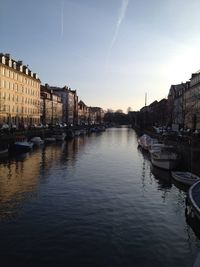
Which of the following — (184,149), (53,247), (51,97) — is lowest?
(53,247)

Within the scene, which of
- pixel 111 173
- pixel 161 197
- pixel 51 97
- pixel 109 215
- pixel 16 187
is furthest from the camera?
pixel 51 97

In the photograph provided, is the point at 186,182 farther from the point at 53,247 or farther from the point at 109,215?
the point at 53,247

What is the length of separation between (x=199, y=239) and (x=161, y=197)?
8.92 m

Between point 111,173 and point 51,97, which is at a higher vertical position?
point 51,97

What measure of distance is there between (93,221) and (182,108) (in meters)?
52.7

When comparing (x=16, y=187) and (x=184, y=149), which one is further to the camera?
(x=184, y=149)

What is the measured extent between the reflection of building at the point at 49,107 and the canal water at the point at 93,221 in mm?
95568

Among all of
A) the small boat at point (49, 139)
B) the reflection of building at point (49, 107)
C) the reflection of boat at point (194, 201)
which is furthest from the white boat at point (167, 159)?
the reflection of building at point (49, 107)

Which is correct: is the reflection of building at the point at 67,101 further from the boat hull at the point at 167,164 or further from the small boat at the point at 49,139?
the boat hull at the point at 167,164

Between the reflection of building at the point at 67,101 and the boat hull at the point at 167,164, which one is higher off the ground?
the reflection of building at the point at 67,101

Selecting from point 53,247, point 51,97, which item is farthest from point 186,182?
point 51,97

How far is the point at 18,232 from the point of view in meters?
17.9

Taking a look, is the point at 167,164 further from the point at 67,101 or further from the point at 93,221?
the point at 67,101

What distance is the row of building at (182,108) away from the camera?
77500 mm
